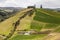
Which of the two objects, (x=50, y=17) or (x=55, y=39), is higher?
(x=55, y=39)

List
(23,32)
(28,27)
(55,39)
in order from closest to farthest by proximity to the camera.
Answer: (55,39) → (23,32) → (28,27)

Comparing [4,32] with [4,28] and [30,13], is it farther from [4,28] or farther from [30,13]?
[30,13]

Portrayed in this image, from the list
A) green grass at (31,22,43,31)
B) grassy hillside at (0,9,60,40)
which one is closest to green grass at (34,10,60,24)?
grassy hillside at (0,9,60,40)

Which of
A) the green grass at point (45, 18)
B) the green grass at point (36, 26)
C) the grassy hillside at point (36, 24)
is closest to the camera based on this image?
the grassy hillside at point (36, 24)

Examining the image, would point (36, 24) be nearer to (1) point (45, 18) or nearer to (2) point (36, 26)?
(2) point (36, 26)

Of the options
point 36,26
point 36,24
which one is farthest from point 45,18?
point 36,26

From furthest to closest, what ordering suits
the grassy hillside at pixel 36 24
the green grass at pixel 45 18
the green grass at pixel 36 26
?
the green grass at pixel 45 18, the green grass at pixel 36 26, the grassy hillside at pixel 36 24

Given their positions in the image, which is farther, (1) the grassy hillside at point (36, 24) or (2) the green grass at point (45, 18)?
(2) the green grass at point (45, 18)

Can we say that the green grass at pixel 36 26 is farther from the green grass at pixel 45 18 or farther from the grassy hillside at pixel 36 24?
the green grass at pixel 45 18

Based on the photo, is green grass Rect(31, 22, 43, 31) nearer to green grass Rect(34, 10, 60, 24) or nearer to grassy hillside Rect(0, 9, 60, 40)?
grassy hillside Rect(0, 9, 60, 40)

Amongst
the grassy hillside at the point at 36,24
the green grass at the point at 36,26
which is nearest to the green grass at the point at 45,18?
the grassy hillside at the point at 36,24


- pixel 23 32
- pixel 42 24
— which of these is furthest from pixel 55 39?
pixel 42 24
